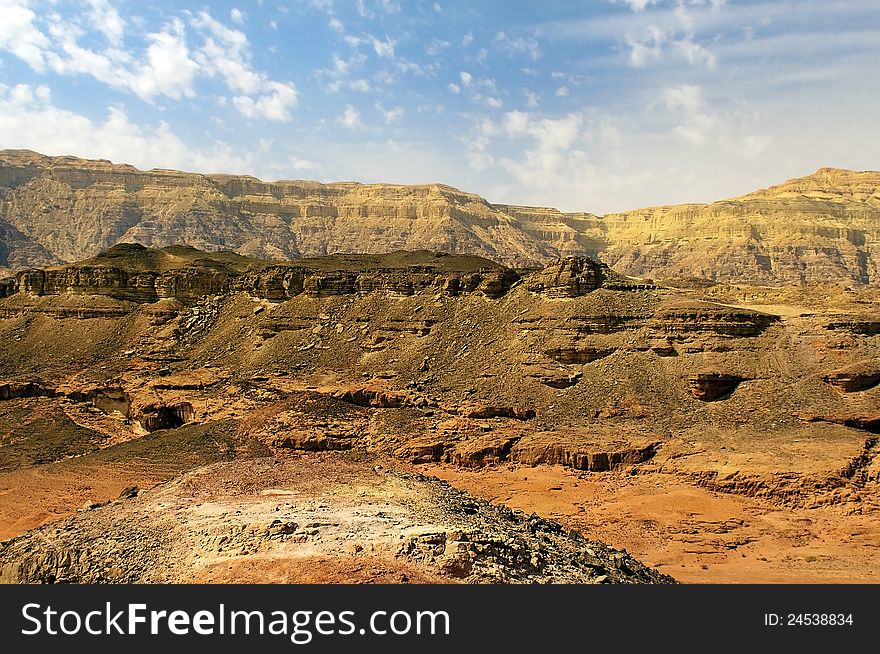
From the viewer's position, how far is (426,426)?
29875mm

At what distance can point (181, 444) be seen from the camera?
2900 centimetres

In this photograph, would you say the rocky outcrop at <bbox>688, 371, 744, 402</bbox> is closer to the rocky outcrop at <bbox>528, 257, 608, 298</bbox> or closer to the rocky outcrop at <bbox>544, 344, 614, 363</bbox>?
the rocky outcrop at <bbox>544, 344, 614, 363</bbox>

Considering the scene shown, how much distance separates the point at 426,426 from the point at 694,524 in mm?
11913

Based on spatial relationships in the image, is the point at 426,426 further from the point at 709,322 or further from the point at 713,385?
the point at 709,322

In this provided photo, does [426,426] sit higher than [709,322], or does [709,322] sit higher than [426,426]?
[709,322]

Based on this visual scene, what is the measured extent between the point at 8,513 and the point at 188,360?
1811cm

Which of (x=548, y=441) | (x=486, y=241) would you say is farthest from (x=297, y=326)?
(x=486, y=241)

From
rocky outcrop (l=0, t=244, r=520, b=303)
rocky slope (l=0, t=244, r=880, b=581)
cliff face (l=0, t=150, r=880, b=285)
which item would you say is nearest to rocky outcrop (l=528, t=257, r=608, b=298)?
rocky slope (l=0, t=244, r=880, b=581)

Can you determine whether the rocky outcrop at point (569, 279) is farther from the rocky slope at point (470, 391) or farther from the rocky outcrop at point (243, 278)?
the rocky outcrop at point (243, 278)

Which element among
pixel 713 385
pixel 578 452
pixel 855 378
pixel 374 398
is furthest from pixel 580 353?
pixel 855 378

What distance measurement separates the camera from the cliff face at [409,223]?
12244 centimetres

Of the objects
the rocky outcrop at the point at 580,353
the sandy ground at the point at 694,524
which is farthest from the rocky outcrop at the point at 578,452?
the rocky outcrop at the point at 580,353

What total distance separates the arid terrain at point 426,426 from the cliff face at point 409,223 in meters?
72.0

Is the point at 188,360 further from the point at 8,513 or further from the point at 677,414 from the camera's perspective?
the point at 677,414
